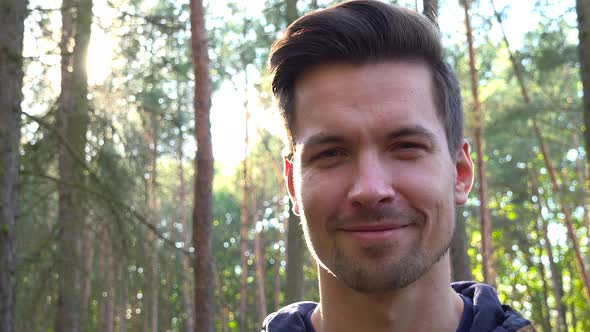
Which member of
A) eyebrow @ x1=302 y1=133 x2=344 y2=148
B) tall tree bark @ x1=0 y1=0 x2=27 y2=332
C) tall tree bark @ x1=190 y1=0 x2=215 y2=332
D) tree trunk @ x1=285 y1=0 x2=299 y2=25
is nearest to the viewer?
eyebrow @ x1=302 y1=133 x2=344 y2=148

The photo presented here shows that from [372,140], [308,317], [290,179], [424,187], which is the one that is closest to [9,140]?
[290,179]

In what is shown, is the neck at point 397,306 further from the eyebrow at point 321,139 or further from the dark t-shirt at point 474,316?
the eyebrow at point 321,139

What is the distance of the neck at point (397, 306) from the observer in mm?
1670

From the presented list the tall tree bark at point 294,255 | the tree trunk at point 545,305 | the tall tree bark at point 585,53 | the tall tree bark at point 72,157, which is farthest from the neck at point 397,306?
the tree trunk at point 545,305

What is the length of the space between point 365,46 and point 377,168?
0.34 m

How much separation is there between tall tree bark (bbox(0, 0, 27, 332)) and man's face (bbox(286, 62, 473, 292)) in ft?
11.9

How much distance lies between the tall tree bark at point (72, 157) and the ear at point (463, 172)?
409 centimetres

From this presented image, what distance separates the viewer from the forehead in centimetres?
171

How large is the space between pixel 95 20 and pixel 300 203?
6702mm

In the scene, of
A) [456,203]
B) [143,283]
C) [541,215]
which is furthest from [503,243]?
[456,203]

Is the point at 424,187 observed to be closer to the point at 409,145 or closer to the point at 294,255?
the point at 409,145

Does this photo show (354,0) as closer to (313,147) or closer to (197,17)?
(313,147)

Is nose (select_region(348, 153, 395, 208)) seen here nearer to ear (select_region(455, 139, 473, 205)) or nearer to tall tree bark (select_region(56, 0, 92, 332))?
ear (select_region(455, 139, 473, 205))

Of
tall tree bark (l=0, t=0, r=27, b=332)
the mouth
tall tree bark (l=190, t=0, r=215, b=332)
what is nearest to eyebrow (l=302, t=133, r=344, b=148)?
the mouth
